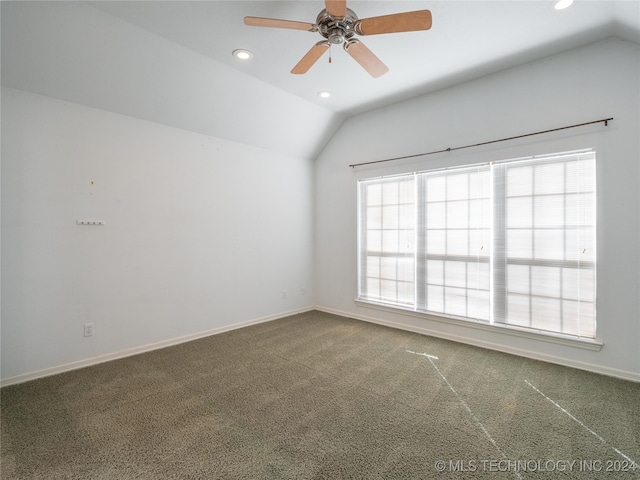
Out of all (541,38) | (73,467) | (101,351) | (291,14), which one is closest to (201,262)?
(101,351)

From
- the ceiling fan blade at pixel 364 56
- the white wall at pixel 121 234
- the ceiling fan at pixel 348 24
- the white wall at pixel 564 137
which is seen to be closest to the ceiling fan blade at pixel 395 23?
the ceiling fan at pixel 348 24

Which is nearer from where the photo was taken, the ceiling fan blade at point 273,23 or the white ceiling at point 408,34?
the ceiling fan blade at point 273,23

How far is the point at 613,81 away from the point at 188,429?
177 inches

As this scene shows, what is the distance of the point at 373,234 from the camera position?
4.48m

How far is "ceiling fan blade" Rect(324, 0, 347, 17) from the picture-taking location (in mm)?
1823

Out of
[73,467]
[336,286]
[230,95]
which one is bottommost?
[73,467]

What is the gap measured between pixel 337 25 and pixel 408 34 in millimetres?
939

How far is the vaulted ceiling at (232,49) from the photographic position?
233cm

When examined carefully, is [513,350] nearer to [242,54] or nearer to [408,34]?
[408,34]

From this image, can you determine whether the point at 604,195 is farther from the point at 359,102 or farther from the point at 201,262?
the point at 201,262

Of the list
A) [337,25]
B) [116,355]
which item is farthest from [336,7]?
[116,355]

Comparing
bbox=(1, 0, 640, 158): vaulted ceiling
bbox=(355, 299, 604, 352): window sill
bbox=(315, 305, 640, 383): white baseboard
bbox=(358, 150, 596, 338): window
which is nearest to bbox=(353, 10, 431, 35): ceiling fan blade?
bbox=(1, 0, 640, 158): vaulted ceiling

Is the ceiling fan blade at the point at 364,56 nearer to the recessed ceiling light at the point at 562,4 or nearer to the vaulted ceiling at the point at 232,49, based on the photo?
the vaulted ceiling at the point at 232,49

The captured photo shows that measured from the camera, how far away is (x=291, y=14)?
2.41m
